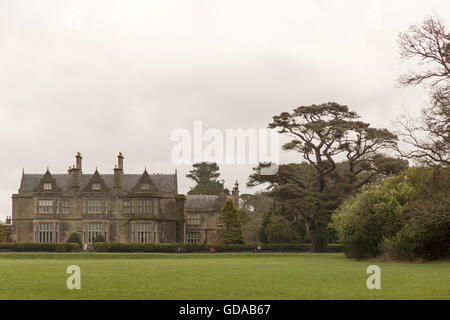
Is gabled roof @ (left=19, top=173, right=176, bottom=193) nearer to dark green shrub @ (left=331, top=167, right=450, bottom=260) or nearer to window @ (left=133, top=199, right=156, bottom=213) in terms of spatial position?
window @ (left=133, top=199, right=156, bottom=213)

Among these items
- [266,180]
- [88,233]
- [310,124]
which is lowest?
[88,233]

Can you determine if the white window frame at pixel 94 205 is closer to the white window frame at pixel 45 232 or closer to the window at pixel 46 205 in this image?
the window at pixel 46 205

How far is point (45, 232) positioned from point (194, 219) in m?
18.8

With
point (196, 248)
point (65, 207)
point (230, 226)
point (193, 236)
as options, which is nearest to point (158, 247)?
point (196, 248)

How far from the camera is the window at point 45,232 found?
7306 centimetres

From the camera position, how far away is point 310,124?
57188 mm

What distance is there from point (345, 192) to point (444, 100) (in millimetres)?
29655

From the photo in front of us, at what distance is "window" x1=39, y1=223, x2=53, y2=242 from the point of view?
7306 centimetres

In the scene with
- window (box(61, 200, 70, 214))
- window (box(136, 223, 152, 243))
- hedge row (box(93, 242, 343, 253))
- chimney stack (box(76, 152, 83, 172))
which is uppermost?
chimney stack (box(76, 152, 83, 172))

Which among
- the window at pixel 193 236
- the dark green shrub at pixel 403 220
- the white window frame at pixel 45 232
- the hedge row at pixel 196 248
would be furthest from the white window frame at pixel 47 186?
the dark green shrub at pixel 403 220

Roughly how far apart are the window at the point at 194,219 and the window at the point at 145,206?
1055cm

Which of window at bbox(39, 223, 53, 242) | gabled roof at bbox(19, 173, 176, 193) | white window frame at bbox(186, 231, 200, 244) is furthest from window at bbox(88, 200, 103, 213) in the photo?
white window frame at bbox(186, 231, 200, 244)
